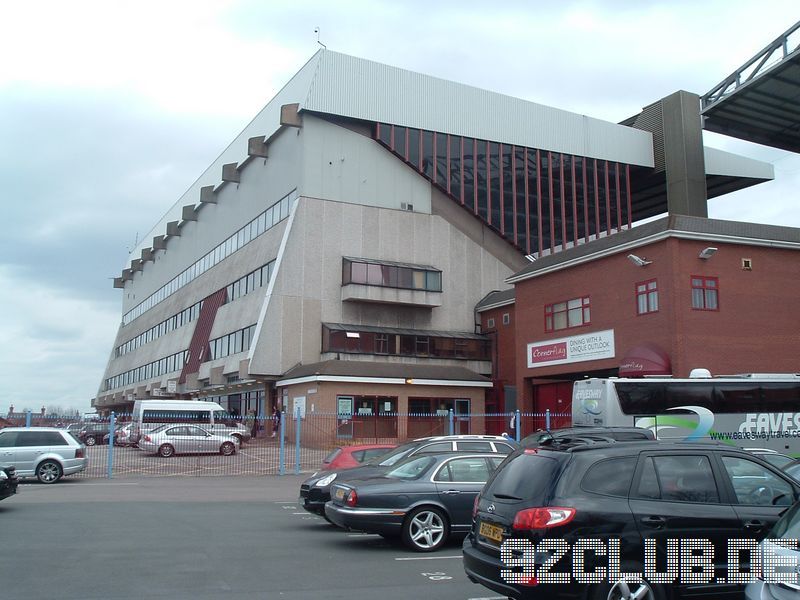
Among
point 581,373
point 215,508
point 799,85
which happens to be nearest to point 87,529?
point 215,508

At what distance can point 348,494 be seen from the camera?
11.5m

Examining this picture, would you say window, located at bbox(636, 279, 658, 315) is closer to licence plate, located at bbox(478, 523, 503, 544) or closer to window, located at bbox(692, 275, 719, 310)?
window, located at bbox(692, 275, 719, 310)

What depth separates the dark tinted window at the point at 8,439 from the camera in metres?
22.3

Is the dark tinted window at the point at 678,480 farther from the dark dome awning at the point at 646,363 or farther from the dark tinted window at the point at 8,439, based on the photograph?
the dark dome awning at the point at 646,363

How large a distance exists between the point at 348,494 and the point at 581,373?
2663 centimetres

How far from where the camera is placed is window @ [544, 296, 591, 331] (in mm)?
34406

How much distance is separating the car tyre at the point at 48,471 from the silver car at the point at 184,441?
28.5 ft

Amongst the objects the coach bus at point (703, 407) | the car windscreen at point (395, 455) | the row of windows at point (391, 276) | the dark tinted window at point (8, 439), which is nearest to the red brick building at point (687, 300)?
the coach bus at point (703, 407)

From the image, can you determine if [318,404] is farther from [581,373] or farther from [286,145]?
[286,145]

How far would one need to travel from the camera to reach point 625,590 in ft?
21.3

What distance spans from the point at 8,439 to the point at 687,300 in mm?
23810

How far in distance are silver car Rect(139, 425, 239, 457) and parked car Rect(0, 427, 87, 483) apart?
8.22 metres

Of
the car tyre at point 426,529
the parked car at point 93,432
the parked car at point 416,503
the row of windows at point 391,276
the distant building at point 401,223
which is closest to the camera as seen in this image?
the parked car at point 416,503

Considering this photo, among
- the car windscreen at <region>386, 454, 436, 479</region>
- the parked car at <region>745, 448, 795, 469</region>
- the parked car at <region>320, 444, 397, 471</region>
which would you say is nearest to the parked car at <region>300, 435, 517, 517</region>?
the car windscreen at <region>386, 454, 436, 479</region>
